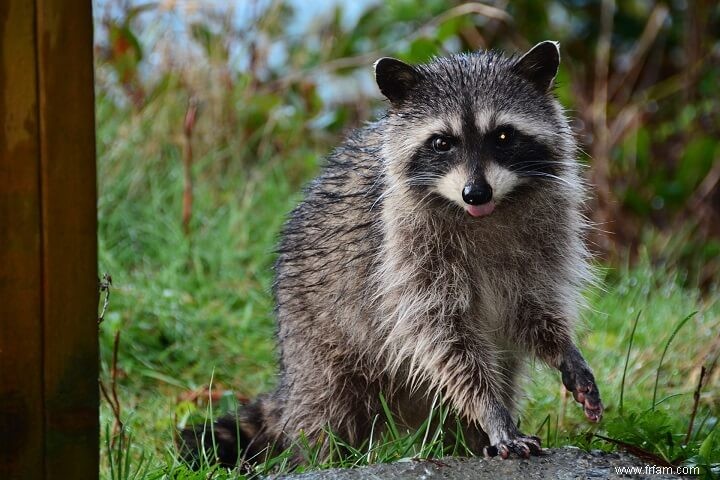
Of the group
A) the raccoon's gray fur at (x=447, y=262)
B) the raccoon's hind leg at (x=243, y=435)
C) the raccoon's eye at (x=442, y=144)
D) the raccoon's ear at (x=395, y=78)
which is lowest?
the raccoon's hind leg at (x=243, y=435)

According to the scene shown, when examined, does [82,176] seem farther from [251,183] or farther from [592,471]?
[251,183]

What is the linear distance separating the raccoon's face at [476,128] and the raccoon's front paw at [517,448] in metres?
0.67

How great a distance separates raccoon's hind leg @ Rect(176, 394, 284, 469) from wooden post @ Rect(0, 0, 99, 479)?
1.13 metres

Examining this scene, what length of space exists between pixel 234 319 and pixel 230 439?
137cm

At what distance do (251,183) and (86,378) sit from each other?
374cm

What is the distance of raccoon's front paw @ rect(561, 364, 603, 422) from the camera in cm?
305

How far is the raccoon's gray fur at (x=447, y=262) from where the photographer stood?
313 centimetres

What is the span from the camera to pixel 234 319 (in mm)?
4980

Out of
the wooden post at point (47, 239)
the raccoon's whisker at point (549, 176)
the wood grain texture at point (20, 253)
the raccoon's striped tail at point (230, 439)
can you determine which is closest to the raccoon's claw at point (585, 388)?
the raccoon's whisker at point (549, 176)

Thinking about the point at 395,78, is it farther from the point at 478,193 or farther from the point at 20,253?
the point at 20,253

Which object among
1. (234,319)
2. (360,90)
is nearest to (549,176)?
(234,319)

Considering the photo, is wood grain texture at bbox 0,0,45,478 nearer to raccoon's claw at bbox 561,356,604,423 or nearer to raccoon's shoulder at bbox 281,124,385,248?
raccoon's shoulder at bbox 281,124,385,248

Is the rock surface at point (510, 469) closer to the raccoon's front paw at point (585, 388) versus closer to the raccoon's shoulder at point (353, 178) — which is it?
the raccoon's front paw at point (585, 388)

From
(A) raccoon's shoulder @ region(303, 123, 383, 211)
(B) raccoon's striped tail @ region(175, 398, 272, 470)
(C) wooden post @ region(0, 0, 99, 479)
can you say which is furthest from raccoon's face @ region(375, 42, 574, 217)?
(C) wooden post @ region(0, 0, 99, 479)
